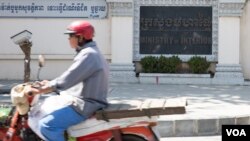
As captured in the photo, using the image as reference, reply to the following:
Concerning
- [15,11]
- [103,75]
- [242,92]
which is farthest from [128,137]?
[15,11]

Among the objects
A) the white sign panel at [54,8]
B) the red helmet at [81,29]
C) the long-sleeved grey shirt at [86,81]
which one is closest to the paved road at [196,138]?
the long-sleeved grey shirt at [86,81]

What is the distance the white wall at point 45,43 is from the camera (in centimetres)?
1546

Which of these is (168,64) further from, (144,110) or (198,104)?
(144,110)

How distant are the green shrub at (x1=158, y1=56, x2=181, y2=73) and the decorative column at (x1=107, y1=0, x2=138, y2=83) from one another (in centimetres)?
80

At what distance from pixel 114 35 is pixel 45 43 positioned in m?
2.06

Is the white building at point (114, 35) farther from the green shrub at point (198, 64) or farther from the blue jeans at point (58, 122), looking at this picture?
the blue jeans at point (58, 122)

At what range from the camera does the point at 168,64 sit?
14953 millimetres

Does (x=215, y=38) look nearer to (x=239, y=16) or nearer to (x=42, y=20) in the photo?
(x=239, y=16)

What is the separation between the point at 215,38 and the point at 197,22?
69cm

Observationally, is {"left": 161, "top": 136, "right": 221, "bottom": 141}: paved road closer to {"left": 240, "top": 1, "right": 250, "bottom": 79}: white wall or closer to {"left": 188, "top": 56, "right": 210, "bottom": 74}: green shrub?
{"left": 188, "top": 56, "right": 210, "bottom": 74}: green shrub

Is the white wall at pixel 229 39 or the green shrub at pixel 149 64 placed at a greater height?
the white wall at pixel 229 39

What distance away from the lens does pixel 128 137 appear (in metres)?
5.25

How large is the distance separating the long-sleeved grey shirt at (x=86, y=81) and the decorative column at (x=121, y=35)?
9.96 meters

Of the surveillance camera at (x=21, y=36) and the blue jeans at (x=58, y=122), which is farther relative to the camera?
the surveillance camera at (x=21, y=36)
